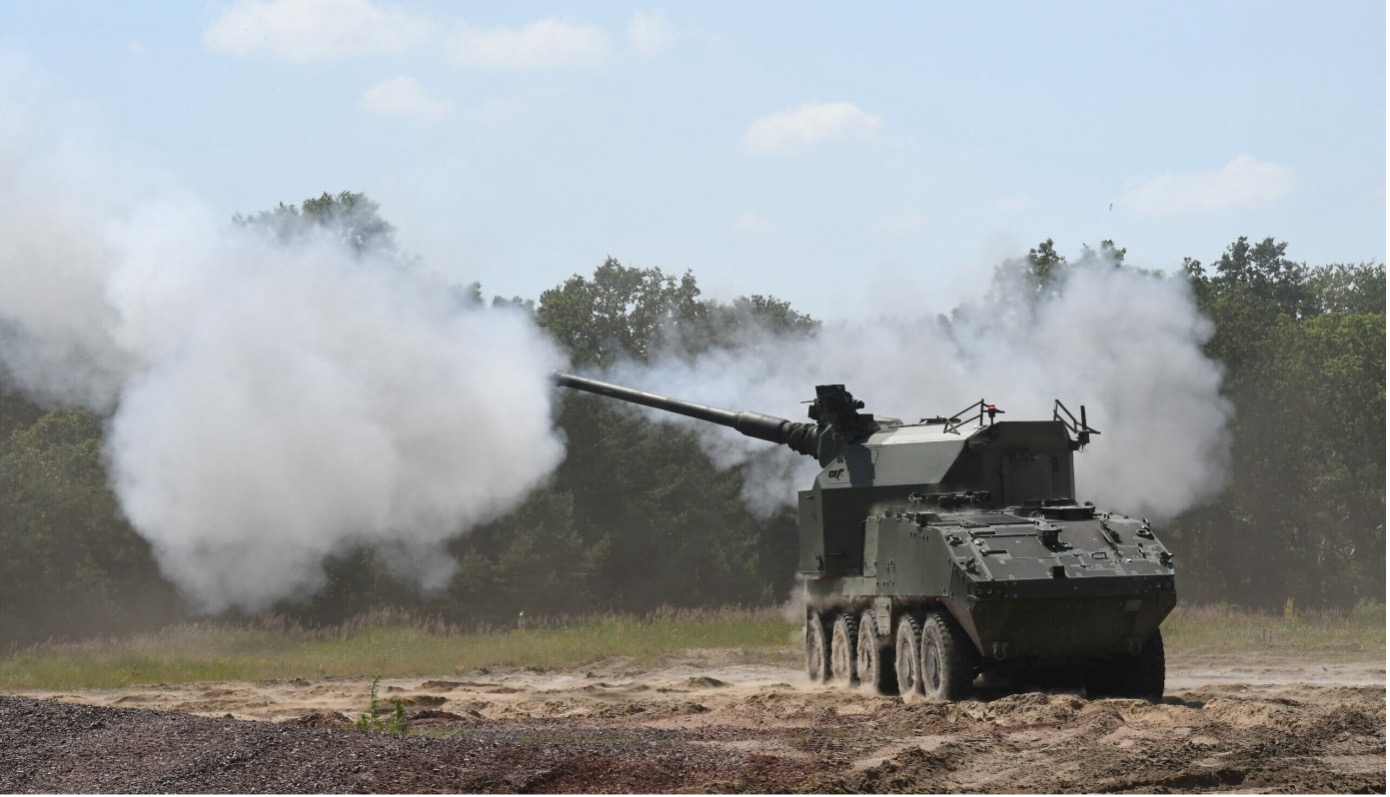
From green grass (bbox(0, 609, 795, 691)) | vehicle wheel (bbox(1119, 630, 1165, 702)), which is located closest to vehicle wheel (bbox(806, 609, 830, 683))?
green grass (bbox(0, 609, 795, 691))

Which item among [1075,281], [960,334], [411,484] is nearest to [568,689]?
[411,484]

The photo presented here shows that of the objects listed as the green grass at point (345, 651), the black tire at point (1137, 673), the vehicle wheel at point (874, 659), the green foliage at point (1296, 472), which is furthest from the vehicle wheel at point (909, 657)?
the green foliage at point (1296, 472)

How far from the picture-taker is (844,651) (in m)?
20.7

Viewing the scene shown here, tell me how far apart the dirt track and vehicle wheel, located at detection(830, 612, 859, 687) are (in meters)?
2.19

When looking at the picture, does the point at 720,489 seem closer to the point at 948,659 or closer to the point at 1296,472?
the point at 1296,472

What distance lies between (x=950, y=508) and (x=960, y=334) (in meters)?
14.3

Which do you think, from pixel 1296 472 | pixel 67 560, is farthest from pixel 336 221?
pixel 1296 472

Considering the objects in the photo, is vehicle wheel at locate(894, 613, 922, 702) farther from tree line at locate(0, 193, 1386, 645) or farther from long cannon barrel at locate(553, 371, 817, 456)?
tree line at locate(0, 193, 1386, 645)

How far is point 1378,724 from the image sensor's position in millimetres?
13617

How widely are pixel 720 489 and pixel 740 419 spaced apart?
2053 cm

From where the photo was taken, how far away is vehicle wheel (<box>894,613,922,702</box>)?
17984mm

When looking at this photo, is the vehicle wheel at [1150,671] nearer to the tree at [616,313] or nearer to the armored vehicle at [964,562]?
the armored vehicle at [964,562]

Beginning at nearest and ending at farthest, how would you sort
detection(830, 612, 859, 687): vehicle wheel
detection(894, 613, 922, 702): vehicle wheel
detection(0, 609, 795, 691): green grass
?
detection(894, 613, 922, 702): vehicle wheel → detection(830, 612, 859, 687): vehicle wheel → detection(0, 609, 795, 691): green grass

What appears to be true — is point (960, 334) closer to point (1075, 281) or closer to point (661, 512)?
point (1075, 281)
